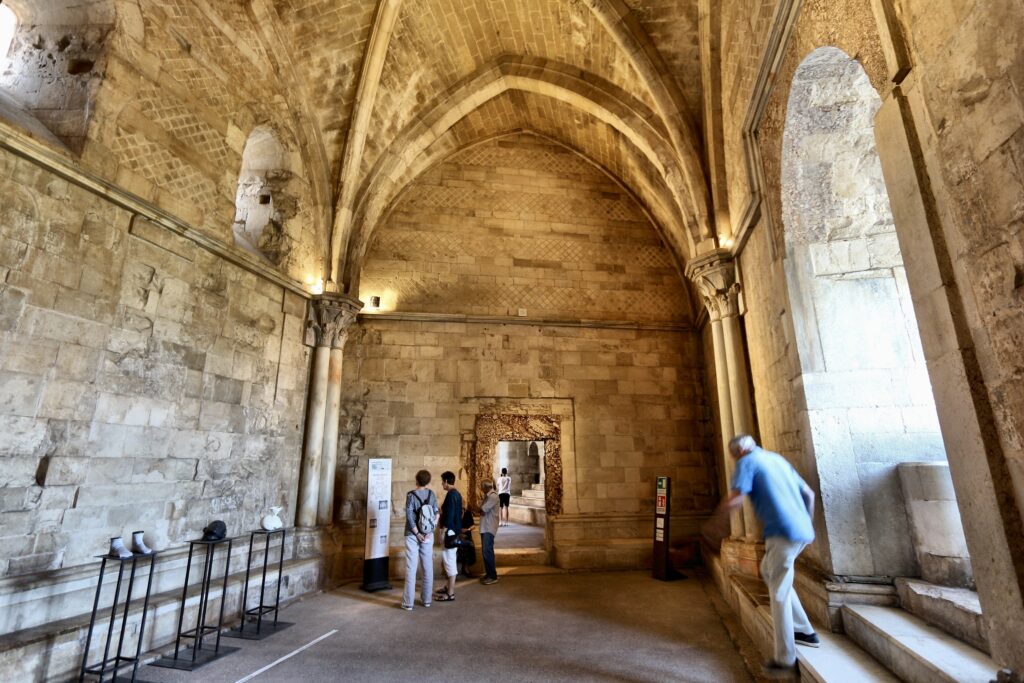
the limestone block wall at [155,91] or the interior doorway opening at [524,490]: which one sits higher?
the limestone block wall at [155,91]

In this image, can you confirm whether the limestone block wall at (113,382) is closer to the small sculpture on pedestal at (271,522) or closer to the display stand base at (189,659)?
the small sculpture on pedestal at (271,522)

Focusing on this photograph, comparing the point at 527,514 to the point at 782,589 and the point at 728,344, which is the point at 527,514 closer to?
the point at 728,344

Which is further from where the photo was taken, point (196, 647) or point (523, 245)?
point (523, 245)

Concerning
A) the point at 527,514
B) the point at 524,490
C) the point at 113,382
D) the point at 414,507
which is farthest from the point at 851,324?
the point at 524,490

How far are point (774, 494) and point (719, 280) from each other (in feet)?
11.2

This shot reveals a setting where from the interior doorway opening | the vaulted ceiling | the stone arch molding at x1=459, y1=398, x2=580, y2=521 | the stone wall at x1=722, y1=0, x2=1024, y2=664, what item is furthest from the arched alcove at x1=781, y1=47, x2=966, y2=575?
the interior doorway opening

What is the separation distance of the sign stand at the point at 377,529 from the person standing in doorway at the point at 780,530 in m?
4.44

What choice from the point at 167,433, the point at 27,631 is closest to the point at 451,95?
the point at 167,433

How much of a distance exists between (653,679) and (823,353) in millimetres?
2695

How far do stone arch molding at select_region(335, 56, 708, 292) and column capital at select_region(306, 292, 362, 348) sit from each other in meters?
0.42

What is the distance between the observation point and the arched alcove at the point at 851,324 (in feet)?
11.0

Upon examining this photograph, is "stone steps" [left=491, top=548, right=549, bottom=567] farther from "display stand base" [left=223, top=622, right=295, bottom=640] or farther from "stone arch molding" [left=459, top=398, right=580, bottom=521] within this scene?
"display stand base" [left=223, top=622, right=295, bottom=640]

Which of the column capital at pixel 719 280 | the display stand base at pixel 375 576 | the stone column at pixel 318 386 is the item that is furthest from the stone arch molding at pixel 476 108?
the display stand base at pixel 375 576

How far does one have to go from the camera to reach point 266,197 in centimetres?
670
